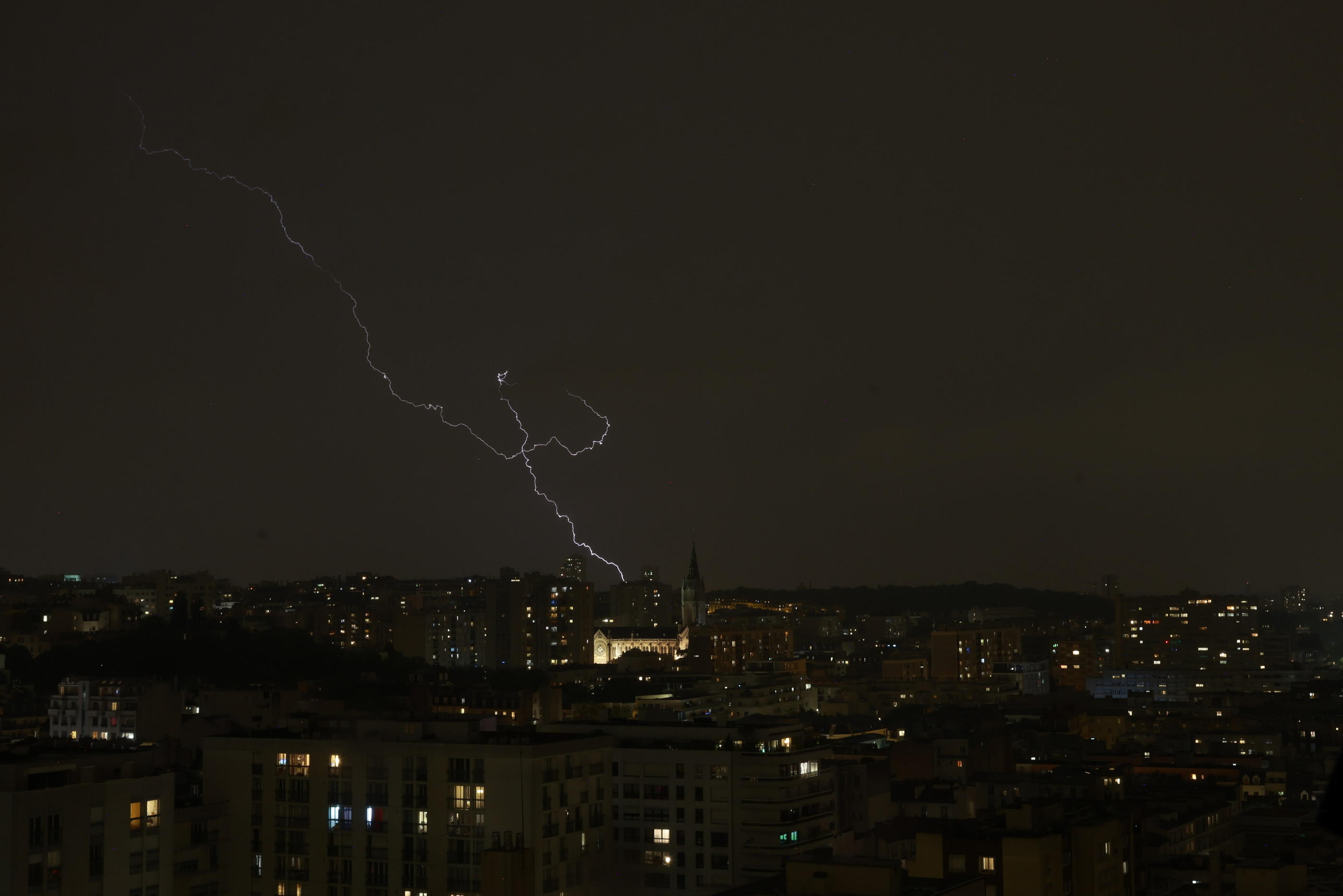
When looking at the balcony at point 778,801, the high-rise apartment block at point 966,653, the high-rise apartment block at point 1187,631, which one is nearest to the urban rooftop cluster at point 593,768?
the balcony at point 778,801

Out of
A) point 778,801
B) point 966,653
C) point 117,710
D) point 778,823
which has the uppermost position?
point 117,710

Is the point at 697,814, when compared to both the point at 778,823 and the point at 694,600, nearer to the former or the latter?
the point at 778,823

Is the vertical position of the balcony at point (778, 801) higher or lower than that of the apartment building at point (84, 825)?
lower

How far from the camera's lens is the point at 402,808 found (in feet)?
72.0

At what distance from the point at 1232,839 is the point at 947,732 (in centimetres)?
1799

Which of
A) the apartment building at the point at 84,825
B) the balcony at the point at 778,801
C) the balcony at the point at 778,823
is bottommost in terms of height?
the balcony at the point at 778,823

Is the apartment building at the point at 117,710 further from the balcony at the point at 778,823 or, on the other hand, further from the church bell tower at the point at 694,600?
the church bell tower at the point at 694,600

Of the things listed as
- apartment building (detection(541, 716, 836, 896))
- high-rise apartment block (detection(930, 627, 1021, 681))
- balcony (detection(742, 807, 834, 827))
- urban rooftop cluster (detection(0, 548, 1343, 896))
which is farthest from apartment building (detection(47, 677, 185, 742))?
high-rise apartment block (detection(930, 627, 1021, 681))

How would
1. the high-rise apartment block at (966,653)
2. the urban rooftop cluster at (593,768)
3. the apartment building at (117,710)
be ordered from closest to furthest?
the urban rooftop cluster at (593,768), the apartment building at (117,710), the high-rise apartment block at (966,653)

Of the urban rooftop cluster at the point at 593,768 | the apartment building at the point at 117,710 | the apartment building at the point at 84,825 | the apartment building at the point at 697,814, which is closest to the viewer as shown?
the apartment building at the point at 84,825

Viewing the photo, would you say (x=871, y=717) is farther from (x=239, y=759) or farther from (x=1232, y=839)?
(x=239, y=759)

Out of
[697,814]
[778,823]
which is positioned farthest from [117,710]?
[778,823]

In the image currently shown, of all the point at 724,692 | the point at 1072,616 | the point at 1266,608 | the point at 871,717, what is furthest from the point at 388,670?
the point at 1072,616

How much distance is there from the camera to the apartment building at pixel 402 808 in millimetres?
21391
